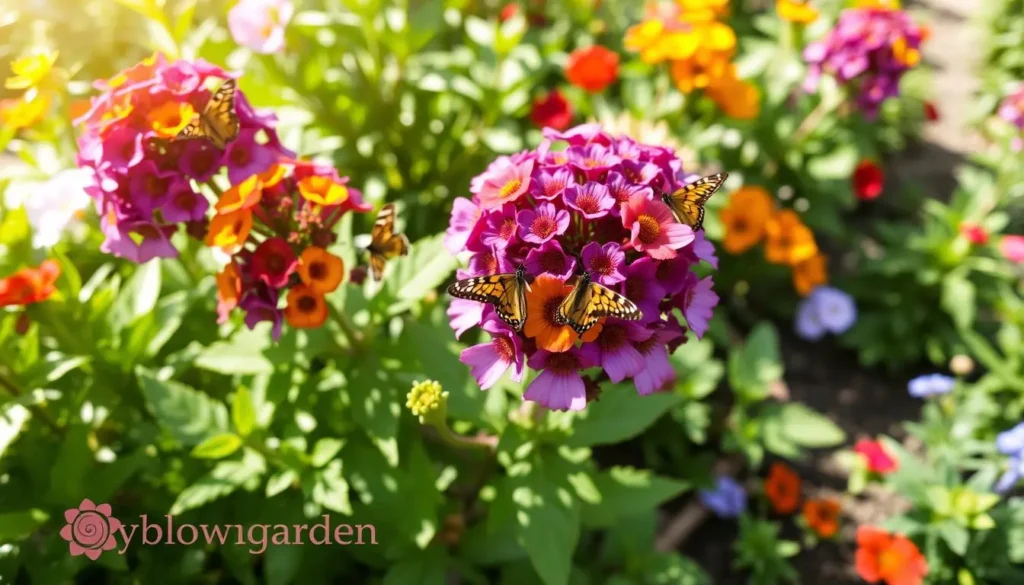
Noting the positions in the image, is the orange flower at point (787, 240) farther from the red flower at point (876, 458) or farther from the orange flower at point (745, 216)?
the red flower at point (876, 458)

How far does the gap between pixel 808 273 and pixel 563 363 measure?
92.3 inches

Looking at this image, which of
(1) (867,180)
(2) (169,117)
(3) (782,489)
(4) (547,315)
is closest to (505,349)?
(4) (547,315)

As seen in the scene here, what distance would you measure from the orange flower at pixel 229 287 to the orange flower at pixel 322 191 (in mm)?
239

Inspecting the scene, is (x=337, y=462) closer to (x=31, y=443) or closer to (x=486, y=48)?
(x=31, y=443)

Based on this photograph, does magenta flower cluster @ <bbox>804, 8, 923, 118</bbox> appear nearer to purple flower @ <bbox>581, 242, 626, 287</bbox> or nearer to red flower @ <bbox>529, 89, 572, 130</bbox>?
red flower @ <bbox>529, 89, 572, 130</bbox>

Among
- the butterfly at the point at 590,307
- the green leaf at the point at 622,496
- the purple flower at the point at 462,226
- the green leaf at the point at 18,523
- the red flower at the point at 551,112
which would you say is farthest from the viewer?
the red flower at the point at 551,112

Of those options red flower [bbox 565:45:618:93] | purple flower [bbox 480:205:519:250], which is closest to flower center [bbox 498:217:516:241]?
purple flower [bbox 480:205:519:250]

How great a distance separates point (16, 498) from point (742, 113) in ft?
9.74

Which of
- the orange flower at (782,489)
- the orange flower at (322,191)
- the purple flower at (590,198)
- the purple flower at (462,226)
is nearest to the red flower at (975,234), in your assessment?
the orange flower at (782,489)

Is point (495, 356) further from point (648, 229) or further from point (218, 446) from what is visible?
point (218, 446)

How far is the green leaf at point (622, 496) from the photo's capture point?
6.33 ft

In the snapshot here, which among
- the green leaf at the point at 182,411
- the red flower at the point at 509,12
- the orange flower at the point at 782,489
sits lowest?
the orange flower at the point at 782,489

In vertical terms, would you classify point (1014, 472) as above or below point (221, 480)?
below

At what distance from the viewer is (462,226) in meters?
1.45
